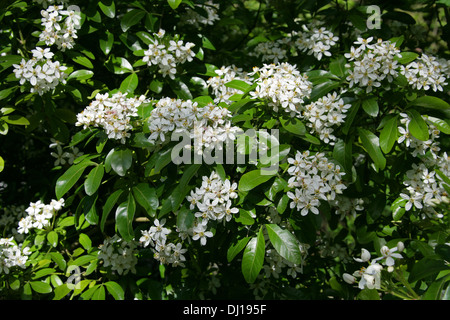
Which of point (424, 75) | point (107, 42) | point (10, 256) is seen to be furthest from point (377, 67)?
point (10, 256)

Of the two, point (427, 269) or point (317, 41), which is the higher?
point (317, 41)

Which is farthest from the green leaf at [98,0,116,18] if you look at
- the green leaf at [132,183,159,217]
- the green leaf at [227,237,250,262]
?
the green leaf at [227,237,250,262]

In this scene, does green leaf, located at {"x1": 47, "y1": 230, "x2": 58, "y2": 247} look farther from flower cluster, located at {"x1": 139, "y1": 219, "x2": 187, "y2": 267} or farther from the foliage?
flower cluster, located at {"x1": 139, "y1": 219, "x2": 187, "y2": 267}

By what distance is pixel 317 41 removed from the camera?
238 centimetres

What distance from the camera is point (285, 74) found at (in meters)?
1.88

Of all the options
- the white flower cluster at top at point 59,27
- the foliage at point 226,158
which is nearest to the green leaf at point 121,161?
the foliage at point 226,158

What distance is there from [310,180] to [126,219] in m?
0.76

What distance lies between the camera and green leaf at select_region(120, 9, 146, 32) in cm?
221

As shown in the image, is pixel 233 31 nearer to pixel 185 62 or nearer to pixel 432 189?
pixel 185 62

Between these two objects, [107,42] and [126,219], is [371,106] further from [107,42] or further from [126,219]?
[107,42]

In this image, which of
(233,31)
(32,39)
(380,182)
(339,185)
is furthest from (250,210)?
(233,31)

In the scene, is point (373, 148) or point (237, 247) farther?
point (373, 148)

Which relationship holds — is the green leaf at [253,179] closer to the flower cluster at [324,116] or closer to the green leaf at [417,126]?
the flower cluster at [324,116]

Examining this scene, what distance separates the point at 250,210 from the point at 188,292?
2.64ft
